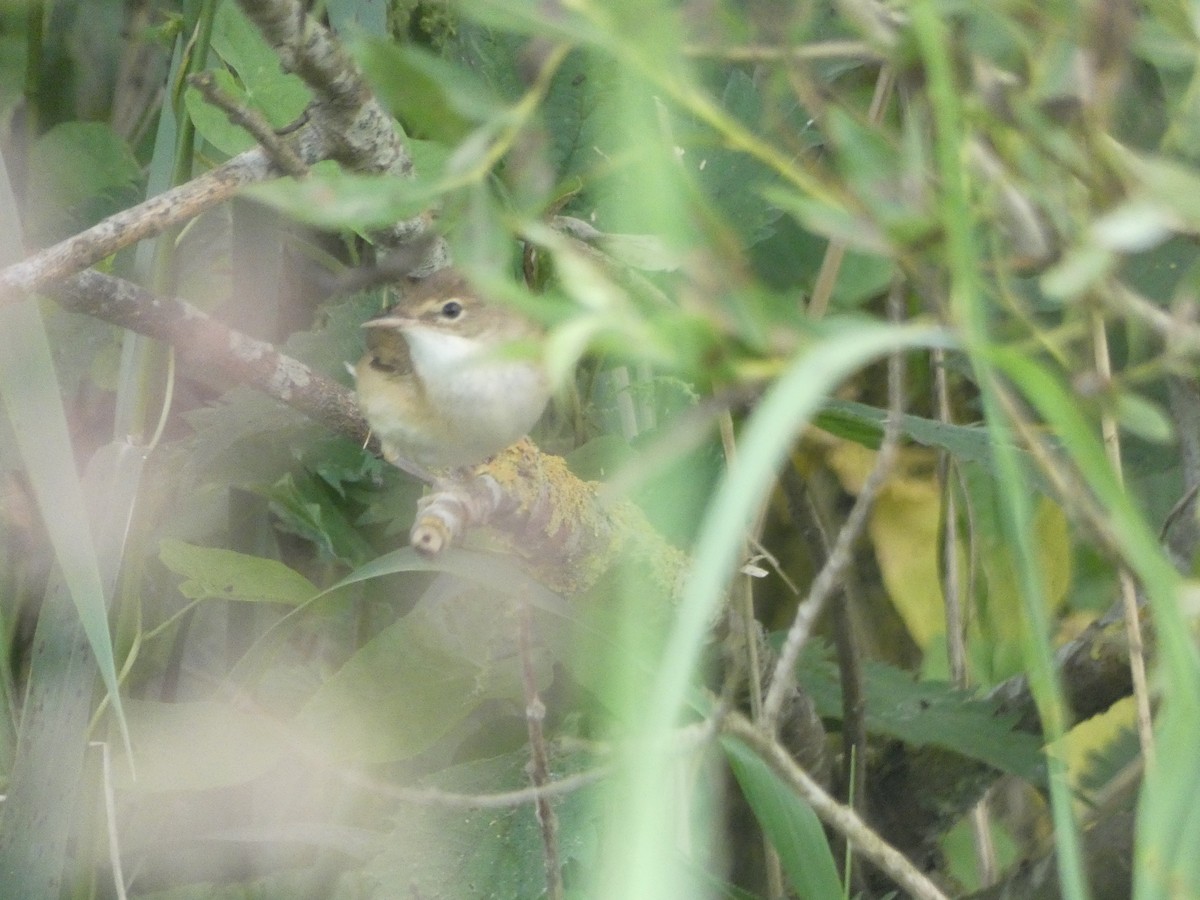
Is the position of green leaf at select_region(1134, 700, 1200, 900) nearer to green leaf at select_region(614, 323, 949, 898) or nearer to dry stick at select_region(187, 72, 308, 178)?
green leaf at select_region(614, 323, 949, 898)

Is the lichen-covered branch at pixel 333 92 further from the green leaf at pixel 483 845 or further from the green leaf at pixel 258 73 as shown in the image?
the green leaf at pixel 483 845

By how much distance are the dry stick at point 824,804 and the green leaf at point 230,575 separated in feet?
2.71

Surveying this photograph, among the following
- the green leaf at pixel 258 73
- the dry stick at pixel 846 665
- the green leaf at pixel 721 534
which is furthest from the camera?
the dry stick at pixel 846 665

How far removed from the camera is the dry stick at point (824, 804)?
105 centimetres

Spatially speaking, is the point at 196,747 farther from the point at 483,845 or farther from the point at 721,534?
the point at 721,534

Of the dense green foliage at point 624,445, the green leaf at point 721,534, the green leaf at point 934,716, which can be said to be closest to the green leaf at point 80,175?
the dense green foliage at point 624,445

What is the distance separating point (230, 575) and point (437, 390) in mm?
362

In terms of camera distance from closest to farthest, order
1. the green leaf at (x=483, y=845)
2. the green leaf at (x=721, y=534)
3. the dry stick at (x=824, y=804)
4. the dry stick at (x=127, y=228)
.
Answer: the green leaf at (x=721, y=534)
the dry stick at (x=824, y=804)
the dry stick at (x=127, y=228)
the green leaf at (x=483, y=845)

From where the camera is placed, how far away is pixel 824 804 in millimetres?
1088

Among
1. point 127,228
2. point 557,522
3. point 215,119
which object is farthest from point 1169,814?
point 215,119

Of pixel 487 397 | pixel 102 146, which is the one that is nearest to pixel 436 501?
pixel 487 397

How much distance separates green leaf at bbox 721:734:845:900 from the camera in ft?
4.28

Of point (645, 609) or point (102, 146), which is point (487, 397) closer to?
point (645, 609)

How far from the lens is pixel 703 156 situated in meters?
1.71
